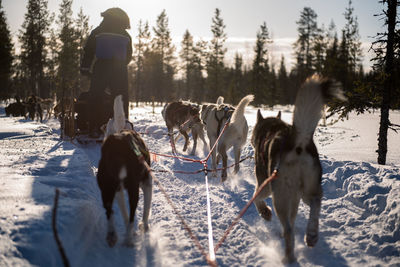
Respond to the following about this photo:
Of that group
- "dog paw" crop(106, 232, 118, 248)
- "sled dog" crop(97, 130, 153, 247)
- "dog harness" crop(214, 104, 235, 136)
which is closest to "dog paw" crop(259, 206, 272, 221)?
"sled dog" crop(97, 130, 153, 247)

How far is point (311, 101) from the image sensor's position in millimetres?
2475

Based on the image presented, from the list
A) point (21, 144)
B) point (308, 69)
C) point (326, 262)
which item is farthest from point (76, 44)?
point (326, 262)

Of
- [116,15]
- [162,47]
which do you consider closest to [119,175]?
[116,15]

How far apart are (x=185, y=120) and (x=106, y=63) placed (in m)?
2.88

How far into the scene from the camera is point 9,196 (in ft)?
9.49

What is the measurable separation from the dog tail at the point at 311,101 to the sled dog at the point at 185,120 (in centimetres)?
610

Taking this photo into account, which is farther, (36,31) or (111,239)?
(36,31)

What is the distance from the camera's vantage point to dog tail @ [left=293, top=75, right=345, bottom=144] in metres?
2.46

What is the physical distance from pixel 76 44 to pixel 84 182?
124ft

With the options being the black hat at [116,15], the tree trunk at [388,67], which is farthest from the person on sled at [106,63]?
the tree trunk at [388,67]

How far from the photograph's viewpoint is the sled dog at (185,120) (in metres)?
8.66

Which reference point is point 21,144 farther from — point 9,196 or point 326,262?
point 326,262

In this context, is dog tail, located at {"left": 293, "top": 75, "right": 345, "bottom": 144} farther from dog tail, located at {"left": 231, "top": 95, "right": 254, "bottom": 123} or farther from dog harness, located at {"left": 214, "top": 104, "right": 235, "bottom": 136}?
dog harness, located at {"left": 214, "top": 104, "right": 235, "bottom": 136}

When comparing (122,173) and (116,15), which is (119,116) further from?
(116,15)
